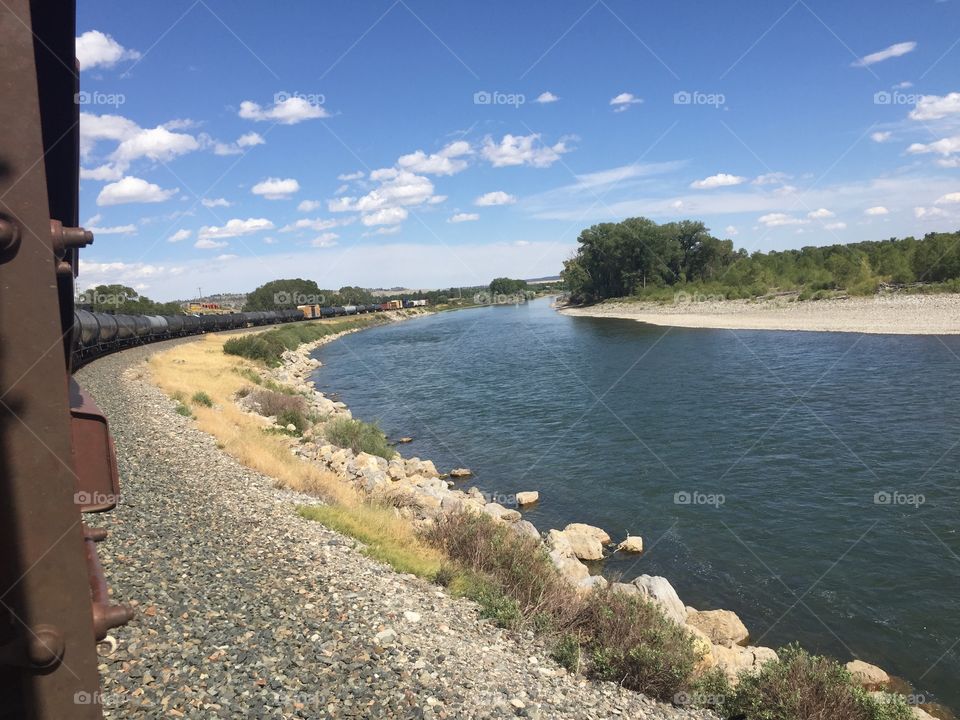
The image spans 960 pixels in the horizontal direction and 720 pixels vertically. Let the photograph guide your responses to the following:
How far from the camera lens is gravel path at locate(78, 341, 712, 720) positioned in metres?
5.83

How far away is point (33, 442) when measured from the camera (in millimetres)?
1987

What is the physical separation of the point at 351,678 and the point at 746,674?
225 inches

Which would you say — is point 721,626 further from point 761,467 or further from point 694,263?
point 694,263

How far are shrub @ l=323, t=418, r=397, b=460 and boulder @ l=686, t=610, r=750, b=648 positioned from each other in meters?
13.3

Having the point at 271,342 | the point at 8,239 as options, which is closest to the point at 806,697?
the point at 8,239

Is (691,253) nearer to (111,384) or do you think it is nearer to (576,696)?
(111,384)

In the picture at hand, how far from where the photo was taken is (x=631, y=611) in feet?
29.4

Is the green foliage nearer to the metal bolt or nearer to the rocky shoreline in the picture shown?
the rocky shoreline

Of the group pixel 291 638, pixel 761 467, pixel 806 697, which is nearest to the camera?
pixel 291 638

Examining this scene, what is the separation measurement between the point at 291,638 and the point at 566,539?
9.07m

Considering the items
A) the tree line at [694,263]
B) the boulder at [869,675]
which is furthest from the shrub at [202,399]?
the tree line at [694,263]

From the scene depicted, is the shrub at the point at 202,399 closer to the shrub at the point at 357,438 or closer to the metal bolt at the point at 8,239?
the shrub at the point at 357,438

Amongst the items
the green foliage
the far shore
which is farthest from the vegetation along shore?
the green foliage

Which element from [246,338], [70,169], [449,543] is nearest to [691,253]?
[246,338]
